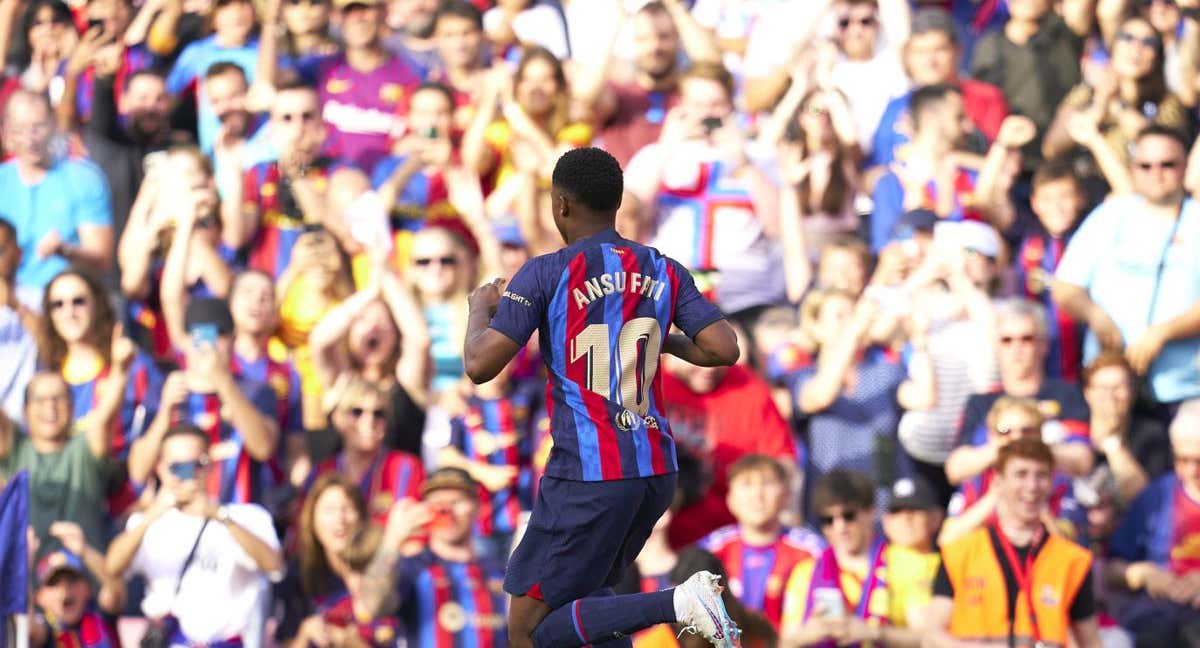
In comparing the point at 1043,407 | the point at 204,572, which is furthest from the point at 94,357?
the point at 1043,407

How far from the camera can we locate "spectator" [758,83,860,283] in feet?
29.7

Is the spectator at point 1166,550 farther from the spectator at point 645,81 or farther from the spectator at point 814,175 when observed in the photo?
the spectator at point 645,81

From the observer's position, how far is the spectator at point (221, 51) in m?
9.95

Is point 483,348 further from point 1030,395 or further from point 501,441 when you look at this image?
point 1030,395

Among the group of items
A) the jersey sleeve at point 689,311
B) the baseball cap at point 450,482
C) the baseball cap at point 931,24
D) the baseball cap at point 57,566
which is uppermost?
the baseball cap at point 931,24

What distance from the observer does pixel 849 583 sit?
26.9ft

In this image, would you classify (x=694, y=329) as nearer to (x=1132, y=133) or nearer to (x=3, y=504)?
(x=3, y=504)

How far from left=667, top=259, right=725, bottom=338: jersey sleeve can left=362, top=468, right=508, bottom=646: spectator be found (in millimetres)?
3269

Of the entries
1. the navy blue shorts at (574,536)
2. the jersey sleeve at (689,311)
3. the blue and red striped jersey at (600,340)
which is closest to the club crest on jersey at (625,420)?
the blue and red striped jersey at (600,340)

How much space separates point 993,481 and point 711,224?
1948 mm

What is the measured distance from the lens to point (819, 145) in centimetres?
926

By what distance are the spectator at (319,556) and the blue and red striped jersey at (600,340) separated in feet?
11.1

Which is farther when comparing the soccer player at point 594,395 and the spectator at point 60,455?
the spectator at point 60,455

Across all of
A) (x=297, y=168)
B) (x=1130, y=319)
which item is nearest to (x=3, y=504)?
(x=297, y=168)
